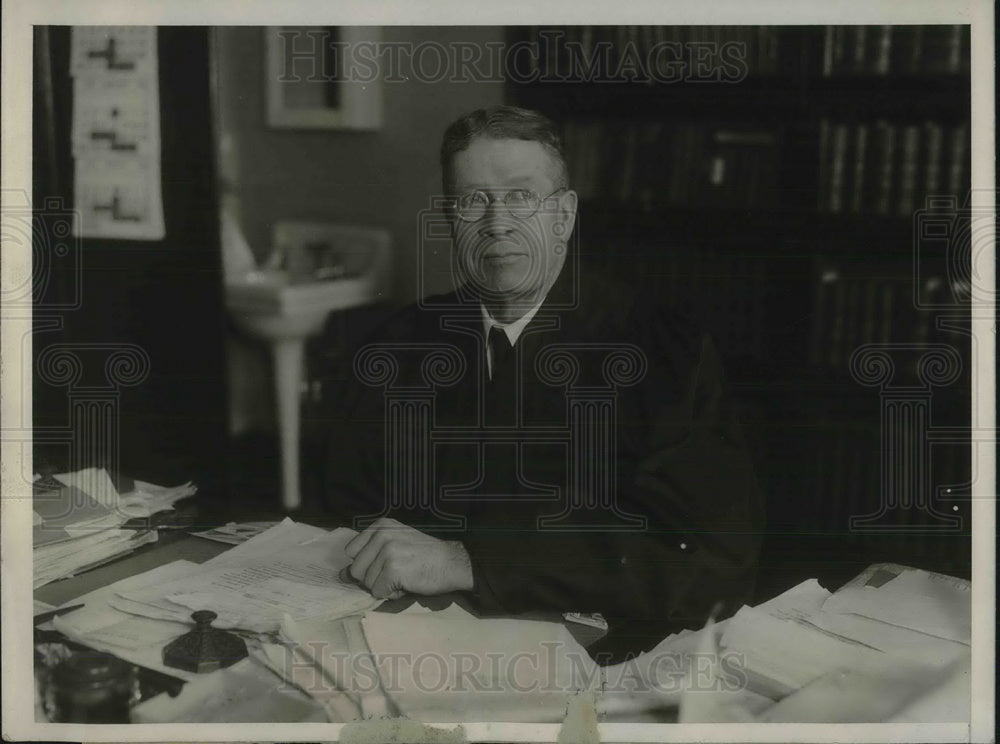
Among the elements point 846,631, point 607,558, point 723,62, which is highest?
point 723,62

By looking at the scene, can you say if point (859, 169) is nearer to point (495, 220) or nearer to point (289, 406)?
point (495, 220)

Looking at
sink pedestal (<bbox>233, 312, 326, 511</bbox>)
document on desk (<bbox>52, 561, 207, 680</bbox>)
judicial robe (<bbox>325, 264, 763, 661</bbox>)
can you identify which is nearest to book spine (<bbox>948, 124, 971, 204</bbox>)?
judicial robe (<bbox>325, 264, 763, 661</bbox>)

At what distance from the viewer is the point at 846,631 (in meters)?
1.40

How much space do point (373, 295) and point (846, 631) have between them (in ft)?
2.77

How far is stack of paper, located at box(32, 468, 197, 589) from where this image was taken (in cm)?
141

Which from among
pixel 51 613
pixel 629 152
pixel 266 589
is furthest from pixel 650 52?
pixel 51 613

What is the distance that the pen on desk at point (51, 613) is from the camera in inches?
55.4

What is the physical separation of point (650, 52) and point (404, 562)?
812 mm

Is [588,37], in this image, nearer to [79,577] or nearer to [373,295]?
[373,295]

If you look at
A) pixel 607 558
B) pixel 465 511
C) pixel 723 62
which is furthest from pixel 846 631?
pixel 723 62

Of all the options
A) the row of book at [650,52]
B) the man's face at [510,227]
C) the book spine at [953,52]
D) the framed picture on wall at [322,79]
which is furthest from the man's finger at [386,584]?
the book spine at [953,52]

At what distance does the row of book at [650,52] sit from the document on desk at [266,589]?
0.74m

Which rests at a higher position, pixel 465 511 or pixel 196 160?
pixel 196 160

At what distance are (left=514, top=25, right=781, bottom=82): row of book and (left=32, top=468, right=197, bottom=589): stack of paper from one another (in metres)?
0.85
